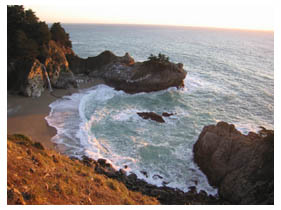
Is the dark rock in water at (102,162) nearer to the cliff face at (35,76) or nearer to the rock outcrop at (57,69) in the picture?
the cliff face at (35,76)

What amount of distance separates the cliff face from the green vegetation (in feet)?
3.33

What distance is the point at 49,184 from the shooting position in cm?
944

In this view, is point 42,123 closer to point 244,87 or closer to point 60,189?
point 60,189

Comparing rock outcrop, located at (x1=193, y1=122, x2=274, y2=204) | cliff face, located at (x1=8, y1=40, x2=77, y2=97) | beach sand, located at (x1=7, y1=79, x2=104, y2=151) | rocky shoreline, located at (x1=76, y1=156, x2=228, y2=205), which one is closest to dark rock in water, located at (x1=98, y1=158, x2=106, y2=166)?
rocky shoreline, located at (x1=76, y1=156, x2=228, y2=205)

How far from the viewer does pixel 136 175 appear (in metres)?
16.5

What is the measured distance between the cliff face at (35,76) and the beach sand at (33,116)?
115 cm

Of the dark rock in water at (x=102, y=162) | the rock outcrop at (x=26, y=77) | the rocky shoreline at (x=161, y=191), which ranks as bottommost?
the rocky shoreline at (x=161, y=191)

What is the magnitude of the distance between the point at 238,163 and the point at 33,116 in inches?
863

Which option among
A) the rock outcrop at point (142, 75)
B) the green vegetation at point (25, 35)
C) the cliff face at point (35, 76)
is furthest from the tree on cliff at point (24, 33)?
the rock outcrop at point (142, 75)

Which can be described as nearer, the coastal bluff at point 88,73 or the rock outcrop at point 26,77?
the rock outcrop at point 26,77

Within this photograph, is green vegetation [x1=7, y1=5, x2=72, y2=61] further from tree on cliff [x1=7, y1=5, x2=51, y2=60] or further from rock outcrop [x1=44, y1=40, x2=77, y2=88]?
rock outcrop [x1=44, y1=40, x2=77, y2=88]

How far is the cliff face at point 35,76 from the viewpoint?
2788 cm

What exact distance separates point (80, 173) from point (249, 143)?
41.5 ft

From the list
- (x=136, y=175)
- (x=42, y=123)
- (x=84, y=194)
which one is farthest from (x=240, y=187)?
(x=42, y=123)
